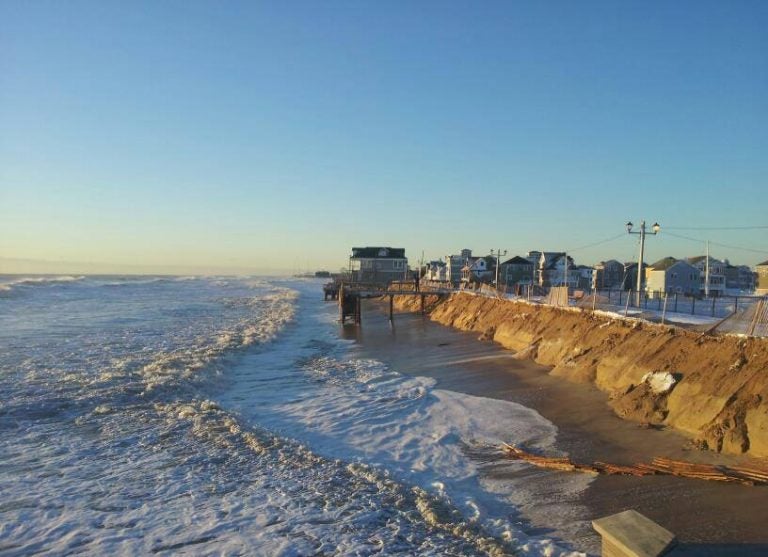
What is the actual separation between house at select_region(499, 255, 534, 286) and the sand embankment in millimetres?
58182

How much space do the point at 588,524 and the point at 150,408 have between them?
38.3ft

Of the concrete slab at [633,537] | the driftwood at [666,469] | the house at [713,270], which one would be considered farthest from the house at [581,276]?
the concrete slab at [633,537]

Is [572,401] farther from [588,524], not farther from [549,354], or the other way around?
[588,524]

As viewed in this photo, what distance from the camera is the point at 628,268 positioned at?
80.2 meters

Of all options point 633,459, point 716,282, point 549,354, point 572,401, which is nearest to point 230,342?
point 549,354

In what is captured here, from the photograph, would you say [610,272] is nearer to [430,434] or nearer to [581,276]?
[581,276]

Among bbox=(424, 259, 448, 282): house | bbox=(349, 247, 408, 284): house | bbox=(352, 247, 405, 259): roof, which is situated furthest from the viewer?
bbox=(424, 259, 448, 282): house

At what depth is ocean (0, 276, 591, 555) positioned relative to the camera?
742 cm

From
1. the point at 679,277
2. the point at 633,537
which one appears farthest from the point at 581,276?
the point at 633,537

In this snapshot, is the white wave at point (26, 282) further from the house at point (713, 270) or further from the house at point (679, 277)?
the house at point (713, 270)

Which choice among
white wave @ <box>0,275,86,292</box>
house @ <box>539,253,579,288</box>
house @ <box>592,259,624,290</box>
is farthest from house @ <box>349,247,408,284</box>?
white wave @ <box>0,275,86,292</box>

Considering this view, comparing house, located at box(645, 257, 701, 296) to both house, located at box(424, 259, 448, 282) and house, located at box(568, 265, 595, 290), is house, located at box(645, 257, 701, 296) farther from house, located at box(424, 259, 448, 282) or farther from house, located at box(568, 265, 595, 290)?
house, located at box(424, 259, 448, 282)

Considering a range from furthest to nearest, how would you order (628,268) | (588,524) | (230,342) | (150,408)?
(628,268) < (230,342) < (150,408) < (588,524)

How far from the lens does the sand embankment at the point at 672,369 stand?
1028 centimetres
